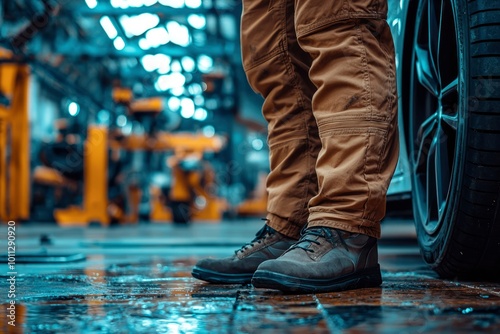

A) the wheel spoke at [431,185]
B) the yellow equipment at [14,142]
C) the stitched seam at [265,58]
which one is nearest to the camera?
the stitched seam at [265,58]

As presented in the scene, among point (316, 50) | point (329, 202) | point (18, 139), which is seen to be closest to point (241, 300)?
point (329, 202)

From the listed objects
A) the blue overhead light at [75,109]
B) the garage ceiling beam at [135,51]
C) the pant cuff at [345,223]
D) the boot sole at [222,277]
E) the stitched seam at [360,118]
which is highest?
the garage ceiling beam at [135,51]

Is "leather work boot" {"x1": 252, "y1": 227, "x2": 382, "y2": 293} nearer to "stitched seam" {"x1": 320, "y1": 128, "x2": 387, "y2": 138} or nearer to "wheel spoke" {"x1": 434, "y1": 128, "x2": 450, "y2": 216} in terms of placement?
"stitched seam" {"x1": 320, "y1": 128, "x2": 387, "y2": 138}

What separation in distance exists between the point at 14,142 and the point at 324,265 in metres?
8.34

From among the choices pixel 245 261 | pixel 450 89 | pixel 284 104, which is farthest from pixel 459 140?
pixel 245 261

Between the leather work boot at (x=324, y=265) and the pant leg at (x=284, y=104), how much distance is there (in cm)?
19

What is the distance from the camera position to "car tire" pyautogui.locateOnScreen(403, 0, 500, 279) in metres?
1.37

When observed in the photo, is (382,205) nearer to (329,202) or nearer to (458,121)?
(329,202)

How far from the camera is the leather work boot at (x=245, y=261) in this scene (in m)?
1.58

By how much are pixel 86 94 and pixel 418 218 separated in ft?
36.0

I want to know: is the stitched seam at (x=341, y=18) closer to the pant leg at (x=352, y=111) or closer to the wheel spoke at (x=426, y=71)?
the pant leg at (x=352, y=111)

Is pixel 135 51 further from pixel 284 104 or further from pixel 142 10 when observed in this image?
pixel 284 104

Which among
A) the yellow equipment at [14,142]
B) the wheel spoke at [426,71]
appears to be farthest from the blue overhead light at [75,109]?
the wheel spoke at [426,71]

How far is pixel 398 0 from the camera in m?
2.03
